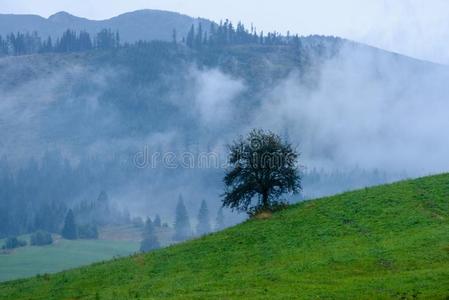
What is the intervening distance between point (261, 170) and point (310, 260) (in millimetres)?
24149

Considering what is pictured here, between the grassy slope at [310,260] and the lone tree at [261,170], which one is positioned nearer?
the grassy slope at [310,260]

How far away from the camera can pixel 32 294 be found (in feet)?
171

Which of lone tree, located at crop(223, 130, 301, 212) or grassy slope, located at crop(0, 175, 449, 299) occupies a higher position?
lone tree, located at crop(223, 130, 301, 212)

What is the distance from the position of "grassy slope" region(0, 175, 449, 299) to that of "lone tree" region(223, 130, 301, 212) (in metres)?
6.25

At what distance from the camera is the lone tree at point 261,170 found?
6800cm

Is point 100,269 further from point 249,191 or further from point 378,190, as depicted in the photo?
point 378,190

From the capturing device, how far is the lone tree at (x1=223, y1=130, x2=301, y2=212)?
2677 inches

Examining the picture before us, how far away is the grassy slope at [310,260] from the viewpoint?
37.6 meters

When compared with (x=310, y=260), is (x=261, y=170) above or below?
above

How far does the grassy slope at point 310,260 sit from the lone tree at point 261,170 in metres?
6.25

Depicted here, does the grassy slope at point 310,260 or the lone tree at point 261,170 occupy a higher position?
the lone tree at point 261,170

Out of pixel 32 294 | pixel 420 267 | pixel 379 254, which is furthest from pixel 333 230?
pixel 32 294

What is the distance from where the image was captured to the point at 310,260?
44594 mm

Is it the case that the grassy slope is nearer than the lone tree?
Yes
